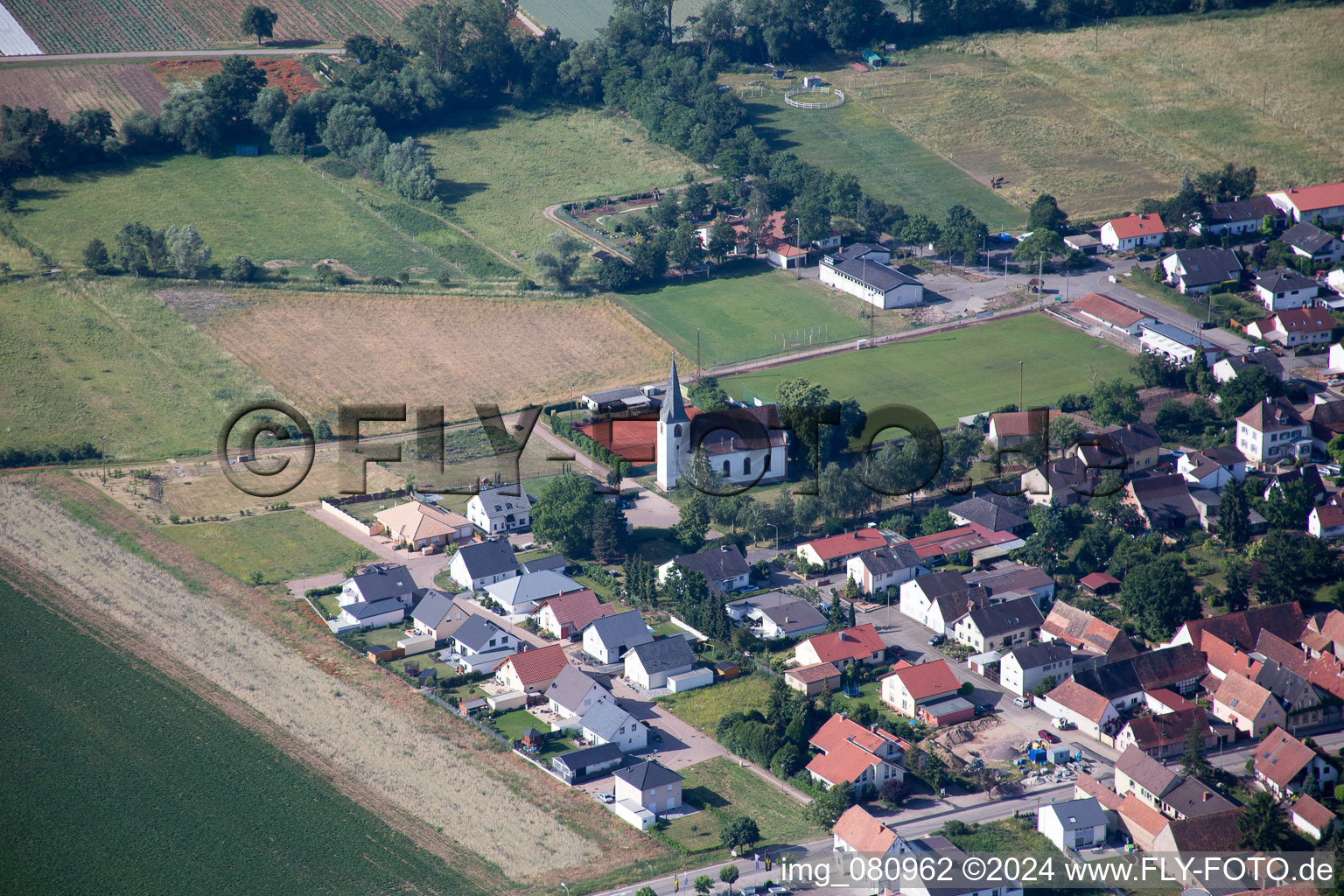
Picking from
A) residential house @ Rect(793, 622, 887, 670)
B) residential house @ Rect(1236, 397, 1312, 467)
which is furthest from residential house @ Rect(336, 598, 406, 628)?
residential house @ Rect(1236, 397, 1312, 467)

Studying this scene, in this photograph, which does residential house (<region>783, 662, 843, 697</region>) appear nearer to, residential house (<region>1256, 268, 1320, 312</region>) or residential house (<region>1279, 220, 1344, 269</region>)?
residential house (<region>1256, 268, 1320, 312</region>)

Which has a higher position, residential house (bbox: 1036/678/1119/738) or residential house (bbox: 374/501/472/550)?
residential house (bbox: 374/501/472/550)

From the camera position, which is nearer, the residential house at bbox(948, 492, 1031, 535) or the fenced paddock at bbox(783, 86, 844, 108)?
the residential house at bbox(948, 492, 1031, 535)

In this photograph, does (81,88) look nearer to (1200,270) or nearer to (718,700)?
(1200,270)

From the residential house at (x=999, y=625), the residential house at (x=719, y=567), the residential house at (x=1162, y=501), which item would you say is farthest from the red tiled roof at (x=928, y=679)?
the residential house at (x=1162, y=501)

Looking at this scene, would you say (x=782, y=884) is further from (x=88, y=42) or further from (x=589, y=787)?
(x=88, y=42)

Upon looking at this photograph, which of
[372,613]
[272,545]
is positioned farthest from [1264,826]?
[272,545]

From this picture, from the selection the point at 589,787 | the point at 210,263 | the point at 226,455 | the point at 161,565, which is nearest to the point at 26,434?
the point at 226,455
